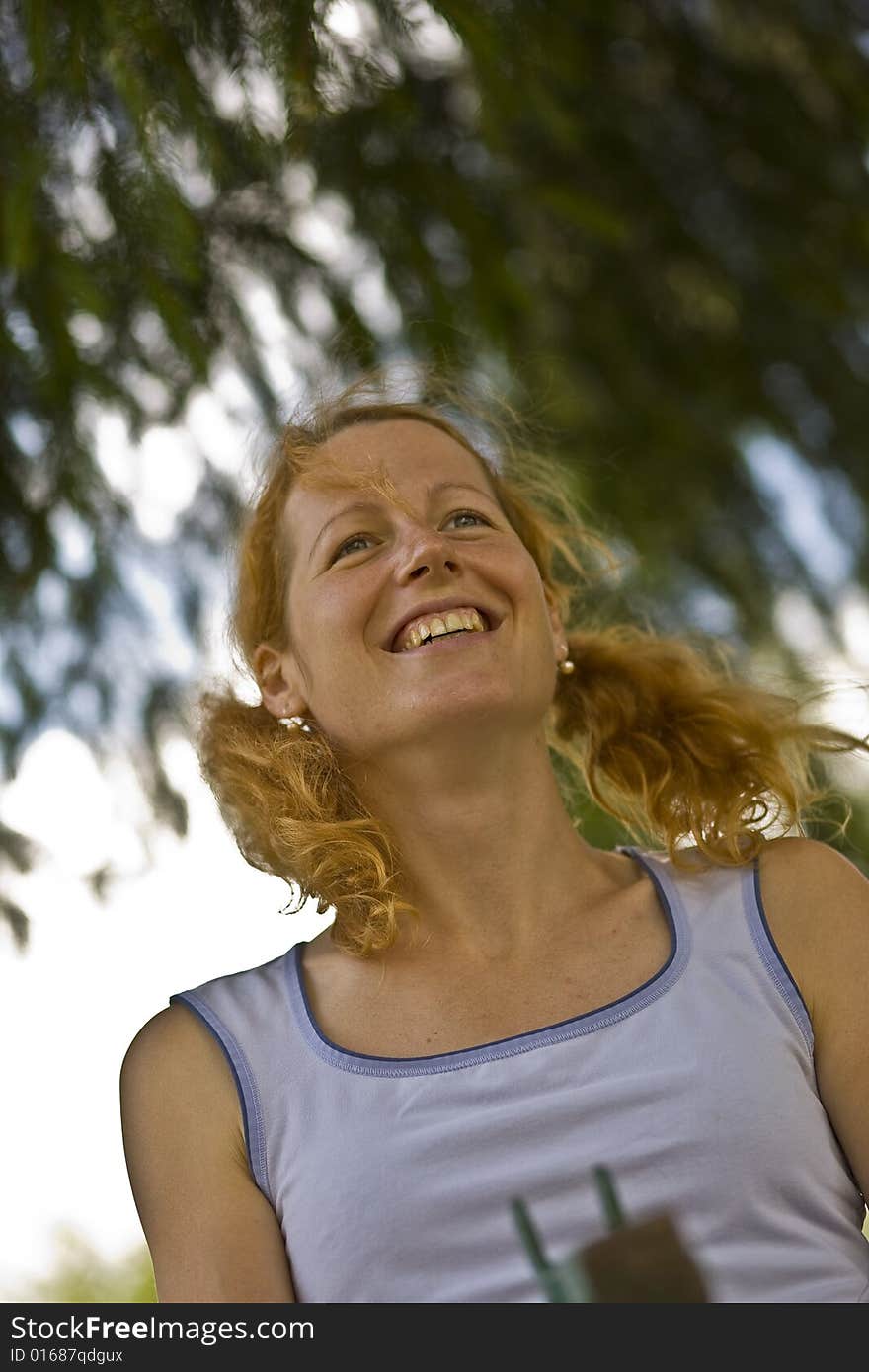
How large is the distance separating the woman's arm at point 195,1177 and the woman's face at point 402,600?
0.39m

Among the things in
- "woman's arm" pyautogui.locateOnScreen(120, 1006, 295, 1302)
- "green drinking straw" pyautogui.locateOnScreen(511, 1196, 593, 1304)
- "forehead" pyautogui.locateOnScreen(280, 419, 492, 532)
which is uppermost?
"forehead" pyautogui.locateOnScreen(280, 419, 492, 532)

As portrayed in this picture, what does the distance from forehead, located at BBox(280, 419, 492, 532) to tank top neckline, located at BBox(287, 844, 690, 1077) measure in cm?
59

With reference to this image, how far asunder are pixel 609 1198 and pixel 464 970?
30cm

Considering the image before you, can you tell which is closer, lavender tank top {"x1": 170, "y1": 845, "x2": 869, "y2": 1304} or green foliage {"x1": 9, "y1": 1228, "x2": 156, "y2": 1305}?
lavender tank top {"x1": 170, "y1": 845, "x2": 869, "y2": 1304}

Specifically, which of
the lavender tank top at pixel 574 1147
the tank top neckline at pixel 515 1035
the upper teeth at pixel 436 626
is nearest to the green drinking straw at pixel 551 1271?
the lavender tank top at pixel 574 1147

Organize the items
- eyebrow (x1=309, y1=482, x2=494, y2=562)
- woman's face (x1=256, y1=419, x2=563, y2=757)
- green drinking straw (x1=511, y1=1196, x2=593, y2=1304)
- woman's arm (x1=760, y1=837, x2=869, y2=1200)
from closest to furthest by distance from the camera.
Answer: green drinking straw (x1=511, y1=1196, x2=593, y2=1304)
woman's arm (x1=760, y1=837, x2=869, y2=1200)
woman's face (x1=256, y1=419, x2=563, y2=757)
eyebrow (x1=309, y1=482, x2=494, y2=562)

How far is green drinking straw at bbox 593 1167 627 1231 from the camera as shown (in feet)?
4.04

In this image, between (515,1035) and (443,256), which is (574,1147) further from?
(443,256)

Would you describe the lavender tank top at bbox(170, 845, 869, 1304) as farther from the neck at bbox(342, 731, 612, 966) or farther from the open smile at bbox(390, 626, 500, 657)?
the open smile at bbox(390, 626, 500, 657)

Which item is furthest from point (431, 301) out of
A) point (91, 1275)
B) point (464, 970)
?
point (91, 1275)

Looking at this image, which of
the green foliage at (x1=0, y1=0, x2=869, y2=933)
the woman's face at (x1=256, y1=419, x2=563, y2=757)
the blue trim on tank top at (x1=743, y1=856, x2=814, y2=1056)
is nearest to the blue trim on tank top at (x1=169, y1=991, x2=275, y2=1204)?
the woman's face at (x1=256, y1=419, x2=563, y2=757)

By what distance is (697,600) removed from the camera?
2.46 meters

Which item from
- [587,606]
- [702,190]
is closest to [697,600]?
[587,606]
